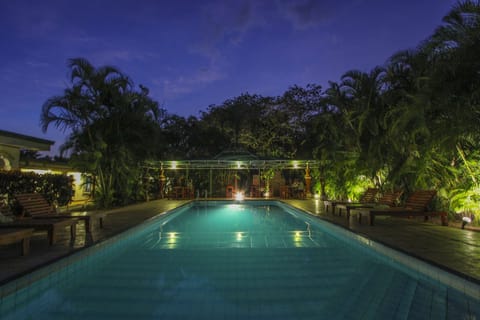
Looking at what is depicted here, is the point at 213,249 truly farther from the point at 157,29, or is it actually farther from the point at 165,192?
the point at 157,29

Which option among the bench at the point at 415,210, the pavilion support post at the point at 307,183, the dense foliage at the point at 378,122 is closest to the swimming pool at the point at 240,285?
the bench at the point at 415,210

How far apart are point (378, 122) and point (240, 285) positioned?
8413mm

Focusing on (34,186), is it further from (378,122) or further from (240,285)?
(378,122)

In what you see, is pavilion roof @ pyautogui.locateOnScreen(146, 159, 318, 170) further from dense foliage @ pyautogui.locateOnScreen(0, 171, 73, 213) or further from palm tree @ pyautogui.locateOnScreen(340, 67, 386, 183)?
dense foliage @ pyautogui.locateOnScreen(0, 171, 73, 213)

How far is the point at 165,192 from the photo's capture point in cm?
1770

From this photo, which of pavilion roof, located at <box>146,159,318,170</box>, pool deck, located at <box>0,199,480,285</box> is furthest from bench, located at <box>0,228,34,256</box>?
pavilion roof, located at <box>146,159,318,170</box>

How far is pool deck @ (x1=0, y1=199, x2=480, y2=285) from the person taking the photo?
3.63 meters

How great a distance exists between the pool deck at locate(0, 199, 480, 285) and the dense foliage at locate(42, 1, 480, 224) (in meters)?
1.46

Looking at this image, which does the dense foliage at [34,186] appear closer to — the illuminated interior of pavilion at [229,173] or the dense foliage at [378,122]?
the dense foliage at [378,122]

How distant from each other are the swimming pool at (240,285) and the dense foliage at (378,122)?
318cm

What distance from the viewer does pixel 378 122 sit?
1065cm

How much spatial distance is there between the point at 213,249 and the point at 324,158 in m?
9.20

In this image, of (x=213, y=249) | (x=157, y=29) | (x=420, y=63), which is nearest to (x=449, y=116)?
(x=420, y=63)

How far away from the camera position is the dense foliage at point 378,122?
645cm
